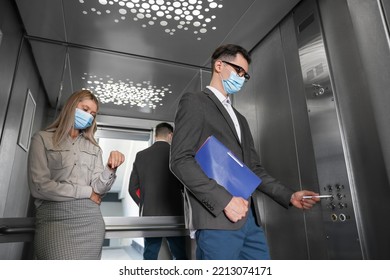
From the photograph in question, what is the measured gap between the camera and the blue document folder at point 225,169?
2.79 ft

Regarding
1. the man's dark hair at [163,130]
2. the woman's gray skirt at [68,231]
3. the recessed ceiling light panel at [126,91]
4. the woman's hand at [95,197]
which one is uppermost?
the recessed ceiling light panel at [126,91]

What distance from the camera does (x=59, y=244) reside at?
969 millimetres

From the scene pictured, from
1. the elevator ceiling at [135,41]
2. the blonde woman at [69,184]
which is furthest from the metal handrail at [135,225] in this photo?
the elevator ceiling at [135,41]

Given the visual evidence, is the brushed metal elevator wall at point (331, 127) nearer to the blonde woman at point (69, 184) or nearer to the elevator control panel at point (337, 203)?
the elevator control panel at point (337, 203)

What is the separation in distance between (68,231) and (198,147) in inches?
25.2

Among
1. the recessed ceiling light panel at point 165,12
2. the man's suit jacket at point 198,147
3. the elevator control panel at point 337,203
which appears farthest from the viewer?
the recessed ceiling light panel at point 165,12

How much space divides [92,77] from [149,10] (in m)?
1.04

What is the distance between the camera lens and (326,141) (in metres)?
1.35

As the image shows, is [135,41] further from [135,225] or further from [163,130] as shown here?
[135,225]

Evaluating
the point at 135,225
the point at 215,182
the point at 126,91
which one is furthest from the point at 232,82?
the point at 126,91

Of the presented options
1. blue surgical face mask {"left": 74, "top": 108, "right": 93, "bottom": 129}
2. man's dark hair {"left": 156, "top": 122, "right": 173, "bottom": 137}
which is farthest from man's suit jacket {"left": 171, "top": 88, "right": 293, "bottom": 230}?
man's dark hair {"left": 156, "top": 122, "right": 173, "bottom": 137}

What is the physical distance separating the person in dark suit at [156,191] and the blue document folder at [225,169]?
Result: 3.73 feet
